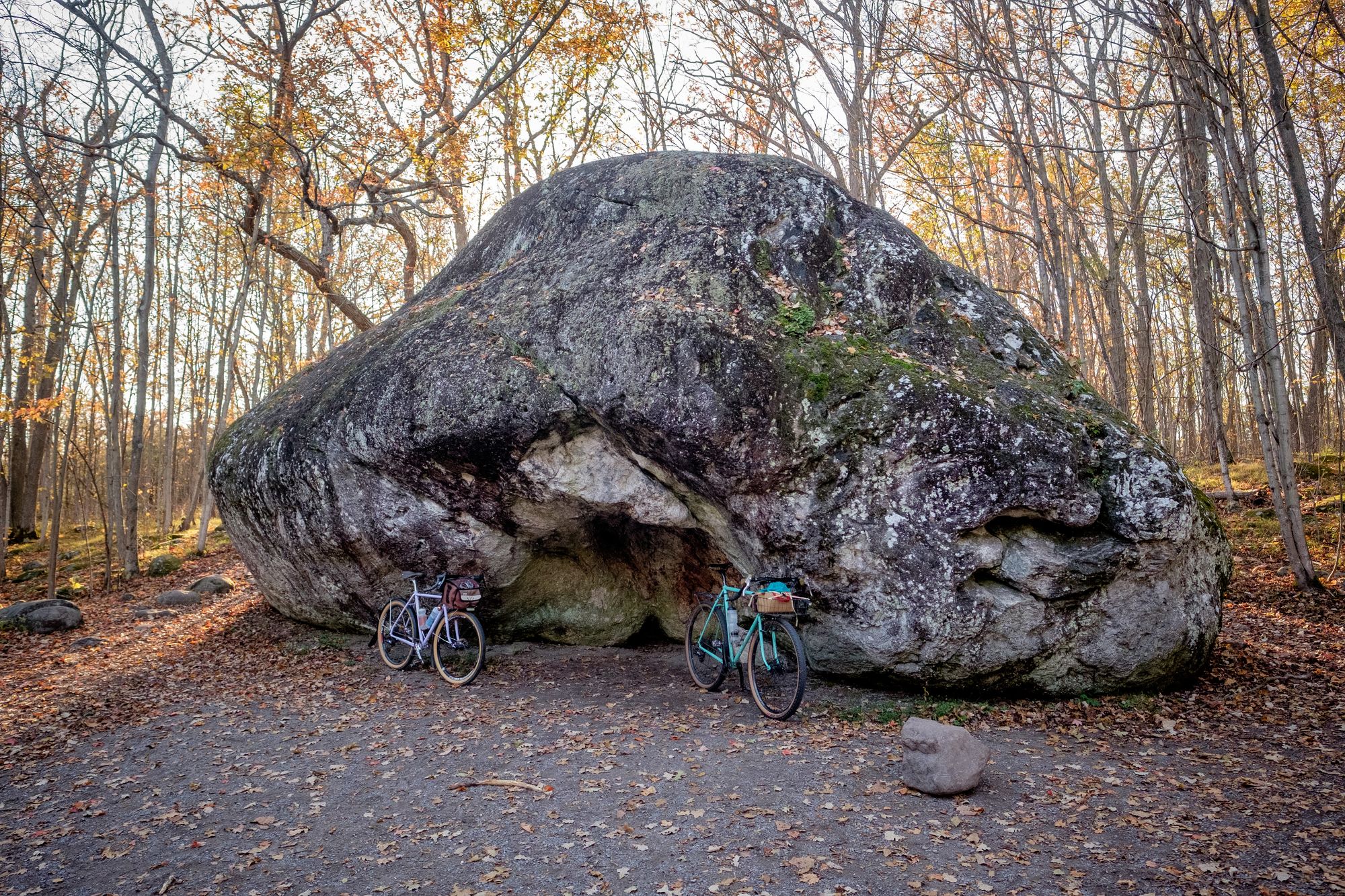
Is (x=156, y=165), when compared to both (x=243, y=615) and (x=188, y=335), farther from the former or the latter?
(x=188, y=335)

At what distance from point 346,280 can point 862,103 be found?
16982 mm

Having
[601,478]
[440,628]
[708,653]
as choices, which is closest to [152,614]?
[440,628]

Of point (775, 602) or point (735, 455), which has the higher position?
point (735, 455)

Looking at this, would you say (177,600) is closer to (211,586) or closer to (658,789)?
(211,586)

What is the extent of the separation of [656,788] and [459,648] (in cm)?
374

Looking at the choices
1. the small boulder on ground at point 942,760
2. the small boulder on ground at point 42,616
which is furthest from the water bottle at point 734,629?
the small boulder on ground at point 42,616

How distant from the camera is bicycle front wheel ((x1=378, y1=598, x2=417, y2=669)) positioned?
8172 millimetres

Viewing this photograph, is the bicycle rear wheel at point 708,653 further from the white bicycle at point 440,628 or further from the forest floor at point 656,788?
the white bicycle at point 440,628

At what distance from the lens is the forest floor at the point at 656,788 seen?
12.9 feet

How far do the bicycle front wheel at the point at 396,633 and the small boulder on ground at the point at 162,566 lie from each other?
28.3 feet

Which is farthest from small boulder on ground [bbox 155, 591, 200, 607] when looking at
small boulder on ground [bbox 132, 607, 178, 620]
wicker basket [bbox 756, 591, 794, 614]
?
wicker basket [bbox 756, 591, 794, 614]

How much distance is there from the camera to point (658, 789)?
194 inches

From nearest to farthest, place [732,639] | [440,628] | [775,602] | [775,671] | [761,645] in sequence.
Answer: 1. [775,602]
2. [761,645]
3. [775,671]
4. [732,639]
5. [440,628]

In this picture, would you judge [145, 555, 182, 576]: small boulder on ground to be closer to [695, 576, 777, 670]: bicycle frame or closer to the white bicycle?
the white bicycle
